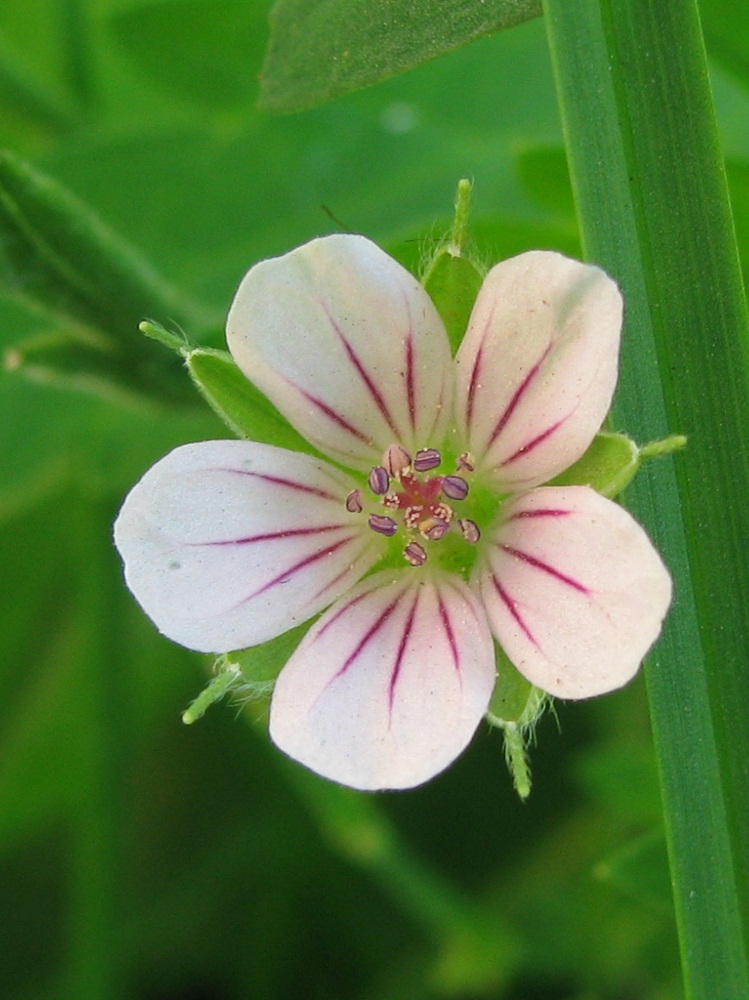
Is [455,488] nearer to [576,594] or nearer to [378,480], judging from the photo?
[378,480]

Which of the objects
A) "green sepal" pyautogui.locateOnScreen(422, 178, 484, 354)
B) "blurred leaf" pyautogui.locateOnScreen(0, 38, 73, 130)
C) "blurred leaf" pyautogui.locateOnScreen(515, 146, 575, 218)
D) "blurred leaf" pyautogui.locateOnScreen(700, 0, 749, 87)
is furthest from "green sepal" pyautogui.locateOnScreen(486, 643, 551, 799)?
"blurred leaf" pyautogui.locateOnScreen(0, 38, 73, 130)

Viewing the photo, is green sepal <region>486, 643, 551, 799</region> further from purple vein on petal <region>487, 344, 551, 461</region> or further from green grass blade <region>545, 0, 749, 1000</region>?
purple vein on petal <region>487, 344, 551, 461</region>

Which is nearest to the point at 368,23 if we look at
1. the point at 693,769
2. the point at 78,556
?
the point at 693,769

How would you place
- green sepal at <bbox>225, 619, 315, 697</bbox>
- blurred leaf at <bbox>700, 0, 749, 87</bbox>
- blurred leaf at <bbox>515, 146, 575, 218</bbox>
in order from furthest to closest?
blurred leaf at <bbox>515, 146, 575, 218</bbox>, blurred leaf at <bbox>700, 0, 749, 87</bbox>, green sepal at <bbox>225, 619, 315, 697</bbox>

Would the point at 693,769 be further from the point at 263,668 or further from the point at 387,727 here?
the point at 263,668

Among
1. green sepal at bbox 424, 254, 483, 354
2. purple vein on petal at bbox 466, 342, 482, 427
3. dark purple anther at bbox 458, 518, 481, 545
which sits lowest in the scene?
dark purple anther at bbox 458, 518, 481, 545

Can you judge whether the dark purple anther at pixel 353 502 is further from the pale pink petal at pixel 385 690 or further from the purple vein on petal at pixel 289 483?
the pale pink petal at pixel 385 690

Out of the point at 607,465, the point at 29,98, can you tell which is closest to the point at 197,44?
the point at 29,98
